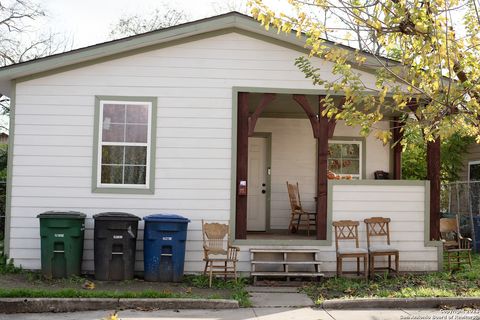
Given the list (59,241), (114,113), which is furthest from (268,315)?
(114,113)

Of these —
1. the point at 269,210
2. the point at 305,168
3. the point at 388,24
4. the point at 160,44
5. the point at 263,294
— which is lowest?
the point at 263,294

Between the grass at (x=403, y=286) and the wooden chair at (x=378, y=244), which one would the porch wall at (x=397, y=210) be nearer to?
the wooden chair at (x=378, y=244)

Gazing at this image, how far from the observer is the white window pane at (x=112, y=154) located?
1026 cm

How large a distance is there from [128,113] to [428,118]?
17.8 ft

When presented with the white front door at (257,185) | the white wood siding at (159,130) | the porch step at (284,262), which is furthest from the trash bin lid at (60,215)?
the white front door at (257,185)

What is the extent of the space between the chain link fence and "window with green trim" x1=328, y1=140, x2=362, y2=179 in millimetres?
2804

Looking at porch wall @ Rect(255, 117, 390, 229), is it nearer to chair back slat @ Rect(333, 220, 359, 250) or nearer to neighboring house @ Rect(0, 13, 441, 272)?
neighboring house @ Rect(0, 13, 441, 272)

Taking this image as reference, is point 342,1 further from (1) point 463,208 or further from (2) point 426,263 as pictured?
(1) point 463,208

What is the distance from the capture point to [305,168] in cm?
1329

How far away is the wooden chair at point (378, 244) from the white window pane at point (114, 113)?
460cm

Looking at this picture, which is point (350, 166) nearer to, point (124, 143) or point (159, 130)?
→ point (159, 130)

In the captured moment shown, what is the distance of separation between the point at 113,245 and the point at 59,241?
0.86m

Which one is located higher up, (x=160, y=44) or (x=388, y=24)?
(x=160, y=44)

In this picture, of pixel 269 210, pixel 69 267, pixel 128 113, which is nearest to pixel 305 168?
pixel 269 210
